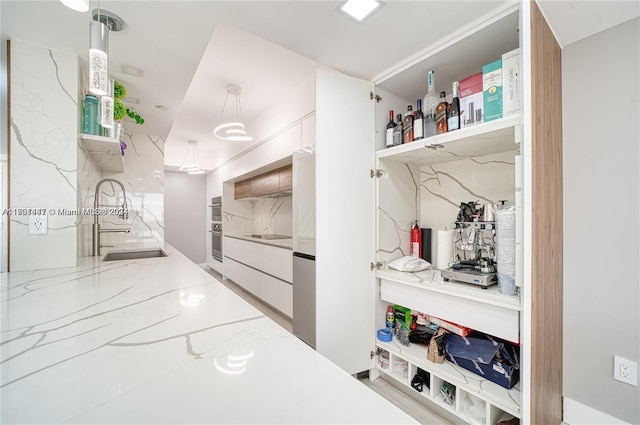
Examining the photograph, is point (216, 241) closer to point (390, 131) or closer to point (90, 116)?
point (90, 116)

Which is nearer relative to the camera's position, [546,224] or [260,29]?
[546,224]

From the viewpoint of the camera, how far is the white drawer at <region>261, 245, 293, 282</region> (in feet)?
9.53

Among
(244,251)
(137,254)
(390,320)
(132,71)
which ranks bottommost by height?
(390,320)

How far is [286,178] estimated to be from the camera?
10.3 feet

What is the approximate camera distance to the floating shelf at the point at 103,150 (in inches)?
65.7

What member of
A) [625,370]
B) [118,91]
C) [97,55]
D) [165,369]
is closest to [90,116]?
[118,91]

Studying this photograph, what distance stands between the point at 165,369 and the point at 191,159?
5.64m

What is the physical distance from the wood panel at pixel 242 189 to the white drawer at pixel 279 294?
1479 millimetres

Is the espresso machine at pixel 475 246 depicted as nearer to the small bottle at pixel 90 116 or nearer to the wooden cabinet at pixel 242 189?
the small bottle at pixel 90 116

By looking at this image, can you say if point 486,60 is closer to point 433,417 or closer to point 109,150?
point 433,417

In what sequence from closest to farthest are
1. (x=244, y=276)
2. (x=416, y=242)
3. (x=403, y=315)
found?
(x=403, y=315), (x=416, y=242), (x=244, y=276)

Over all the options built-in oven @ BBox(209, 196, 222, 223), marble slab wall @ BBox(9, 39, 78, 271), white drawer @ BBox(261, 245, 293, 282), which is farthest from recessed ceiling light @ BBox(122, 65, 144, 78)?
built-in oven @ BBox(209, 196, 222, 223)

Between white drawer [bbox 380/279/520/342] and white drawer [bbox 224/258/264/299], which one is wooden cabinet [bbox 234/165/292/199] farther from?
white drawer [bbox 380/279/520/342]

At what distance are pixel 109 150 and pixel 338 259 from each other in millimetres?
1759
